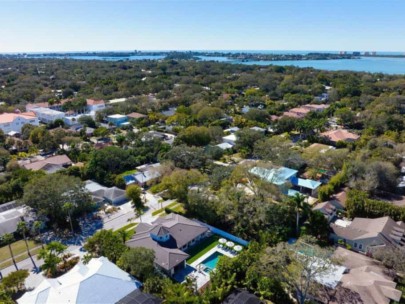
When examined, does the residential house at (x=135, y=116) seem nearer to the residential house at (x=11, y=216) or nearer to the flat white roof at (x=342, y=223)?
the residential house at (x=11, y=216)

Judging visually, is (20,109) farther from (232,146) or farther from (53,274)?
(53,274)

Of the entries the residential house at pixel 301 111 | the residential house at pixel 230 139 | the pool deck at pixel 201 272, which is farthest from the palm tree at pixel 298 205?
the residential house at pixel 301 111

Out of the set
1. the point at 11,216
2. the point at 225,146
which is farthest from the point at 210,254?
the point at 225,146

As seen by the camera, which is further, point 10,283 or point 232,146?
point 232,146

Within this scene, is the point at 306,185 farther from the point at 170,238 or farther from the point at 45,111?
the point at 45,111

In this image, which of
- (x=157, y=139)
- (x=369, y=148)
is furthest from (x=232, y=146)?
(x=369, y=148)

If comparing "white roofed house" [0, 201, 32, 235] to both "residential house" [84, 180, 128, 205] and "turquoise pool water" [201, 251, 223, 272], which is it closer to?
"residential house" [84, 180, 128, 205]
